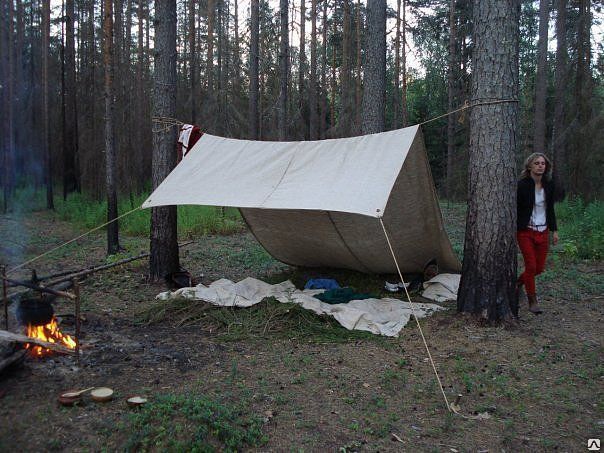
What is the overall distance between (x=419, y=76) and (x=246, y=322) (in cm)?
2738

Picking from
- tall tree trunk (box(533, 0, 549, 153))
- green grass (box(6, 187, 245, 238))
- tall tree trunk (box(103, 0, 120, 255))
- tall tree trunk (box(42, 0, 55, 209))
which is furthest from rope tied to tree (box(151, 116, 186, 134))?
tall tree trunk (box(42, 0, 55, 209))

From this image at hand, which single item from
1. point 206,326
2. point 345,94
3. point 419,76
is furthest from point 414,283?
point 419,76

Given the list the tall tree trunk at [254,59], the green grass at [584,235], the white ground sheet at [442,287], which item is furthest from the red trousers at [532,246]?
the tall tree trunk at [254,59]

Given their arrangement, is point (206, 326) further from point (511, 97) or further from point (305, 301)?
point (511, 97)

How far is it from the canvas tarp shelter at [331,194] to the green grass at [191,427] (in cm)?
172

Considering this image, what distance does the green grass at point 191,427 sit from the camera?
2.31m

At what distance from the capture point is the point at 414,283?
5.49 m

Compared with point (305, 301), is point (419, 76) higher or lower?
higher

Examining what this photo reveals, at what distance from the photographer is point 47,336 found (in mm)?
3551

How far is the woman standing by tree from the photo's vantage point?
14.4ft

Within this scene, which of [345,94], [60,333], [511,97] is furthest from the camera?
[345,94]

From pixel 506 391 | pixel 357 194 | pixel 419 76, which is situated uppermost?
pixel 419 76

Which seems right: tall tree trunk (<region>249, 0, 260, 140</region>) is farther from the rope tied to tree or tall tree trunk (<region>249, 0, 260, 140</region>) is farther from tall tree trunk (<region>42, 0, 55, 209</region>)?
tall tree trunk (<region>42, 0, 55, 209</region>)

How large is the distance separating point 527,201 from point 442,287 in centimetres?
138
